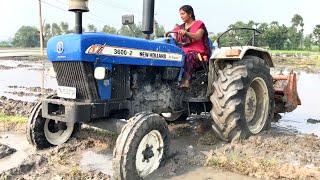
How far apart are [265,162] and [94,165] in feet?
7.39

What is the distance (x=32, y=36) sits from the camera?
358 feet

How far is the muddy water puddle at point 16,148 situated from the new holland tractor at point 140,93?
283 millimetres

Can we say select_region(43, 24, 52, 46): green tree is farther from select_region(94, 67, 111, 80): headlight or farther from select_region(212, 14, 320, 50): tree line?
select_region(94, 67, 111, 80): headlight

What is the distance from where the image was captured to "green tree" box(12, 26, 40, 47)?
107062 millimetres

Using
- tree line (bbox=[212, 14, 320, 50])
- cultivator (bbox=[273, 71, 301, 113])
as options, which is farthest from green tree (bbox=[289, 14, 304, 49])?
cultivator (bbox=[273, 71, 301, 113])

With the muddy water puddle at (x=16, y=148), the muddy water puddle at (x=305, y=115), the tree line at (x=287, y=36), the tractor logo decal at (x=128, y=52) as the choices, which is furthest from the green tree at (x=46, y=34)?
the tractor logo decal at (x=128, y=52)

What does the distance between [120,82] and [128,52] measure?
1.43 ft

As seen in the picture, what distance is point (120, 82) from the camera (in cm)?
597

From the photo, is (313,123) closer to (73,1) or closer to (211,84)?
(211,84)

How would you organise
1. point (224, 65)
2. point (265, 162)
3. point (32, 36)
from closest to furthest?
point (265, 162)
point (224, 65)
point (32, 36)

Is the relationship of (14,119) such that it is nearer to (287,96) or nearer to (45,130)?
(45,130)

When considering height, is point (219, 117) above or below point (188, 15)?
below

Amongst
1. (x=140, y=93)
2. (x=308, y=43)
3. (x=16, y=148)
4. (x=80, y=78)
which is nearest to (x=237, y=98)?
(x=140, y=93)

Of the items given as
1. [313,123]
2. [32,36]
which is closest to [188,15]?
[313,123]
